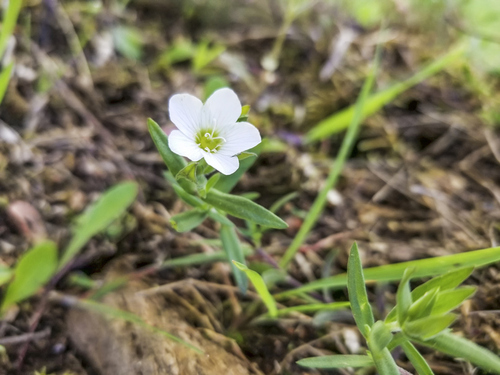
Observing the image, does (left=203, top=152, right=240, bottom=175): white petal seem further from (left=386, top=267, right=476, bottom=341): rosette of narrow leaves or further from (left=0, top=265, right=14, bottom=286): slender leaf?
(left=0, top=265, right=14, bottom=286): slender leaf

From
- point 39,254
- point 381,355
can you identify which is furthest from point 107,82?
point 381,355

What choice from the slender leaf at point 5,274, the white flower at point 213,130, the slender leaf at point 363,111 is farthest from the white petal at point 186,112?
the slender leaf at point 363,111

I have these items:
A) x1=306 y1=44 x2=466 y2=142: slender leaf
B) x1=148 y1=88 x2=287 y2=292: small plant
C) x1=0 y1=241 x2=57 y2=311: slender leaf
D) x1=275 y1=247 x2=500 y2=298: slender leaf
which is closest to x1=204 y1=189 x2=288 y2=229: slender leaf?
x1=148 y1=88 x2=287 y2=292: small plant

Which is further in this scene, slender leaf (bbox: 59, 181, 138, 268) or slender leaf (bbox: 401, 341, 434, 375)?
slender leaf (bbox: 59, 181, 138, 268)

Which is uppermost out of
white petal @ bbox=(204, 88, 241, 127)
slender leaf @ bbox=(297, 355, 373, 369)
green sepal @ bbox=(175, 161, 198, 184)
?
white petal @ bbox=(204, 88, 241, 127)

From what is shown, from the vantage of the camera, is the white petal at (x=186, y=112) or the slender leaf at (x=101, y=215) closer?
the white petal at (x=186, y=112)

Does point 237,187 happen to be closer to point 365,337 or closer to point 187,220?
point 187,220

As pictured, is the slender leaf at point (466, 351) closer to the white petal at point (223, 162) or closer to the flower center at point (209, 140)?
the white petal at point (223, 162)

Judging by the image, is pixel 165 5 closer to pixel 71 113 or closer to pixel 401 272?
pixel 71 113
